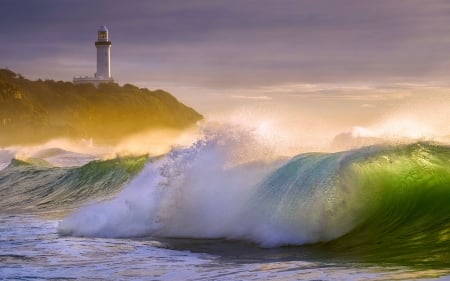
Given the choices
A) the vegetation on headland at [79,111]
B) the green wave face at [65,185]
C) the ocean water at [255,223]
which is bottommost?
the ocean water at [255,223]

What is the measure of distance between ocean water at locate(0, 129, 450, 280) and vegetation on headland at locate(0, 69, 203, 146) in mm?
98165

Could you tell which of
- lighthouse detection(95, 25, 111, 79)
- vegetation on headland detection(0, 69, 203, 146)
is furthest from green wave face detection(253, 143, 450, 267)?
vegetation on headland detection(0, 69, 203, 146)

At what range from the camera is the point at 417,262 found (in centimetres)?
829

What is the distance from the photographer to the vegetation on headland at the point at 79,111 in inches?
→ 4481

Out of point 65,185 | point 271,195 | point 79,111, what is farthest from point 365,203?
point 79,111

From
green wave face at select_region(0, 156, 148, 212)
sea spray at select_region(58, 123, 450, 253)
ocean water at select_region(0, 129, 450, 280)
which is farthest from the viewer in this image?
green wave face at select_region(0, 156, 148, 212)

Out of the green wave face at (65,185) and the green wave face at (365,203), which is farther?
the green wave face at (65,185)

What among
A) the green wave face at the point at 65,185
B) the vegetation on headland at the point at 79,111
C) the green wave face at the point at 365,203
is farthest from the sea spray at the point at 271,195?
the vegetation on headland at the point at 79,111

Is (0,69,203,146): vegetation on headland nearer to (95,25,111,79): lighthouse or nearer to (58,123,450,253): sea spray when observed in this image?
(95,25,111,79): lighthouse

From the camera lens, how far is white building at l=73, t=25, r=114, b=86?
9638 centimetres

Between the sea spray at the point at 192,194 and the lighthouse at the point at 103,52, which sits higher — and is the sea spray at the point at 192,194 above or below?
below

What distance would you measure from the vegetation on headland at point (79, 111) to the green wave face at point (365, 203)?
100372 millimetres

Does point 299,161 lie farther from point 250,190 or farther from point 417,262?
point 417,262

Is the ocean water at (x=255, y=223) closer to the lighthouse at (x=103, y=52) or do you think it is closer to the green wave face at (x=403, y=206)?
the green wave face at (x=403, y=206)
